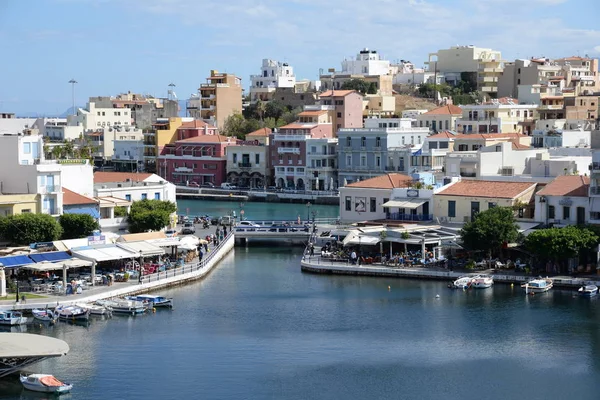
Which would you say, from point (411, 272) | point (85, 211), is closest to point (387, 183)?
point (411, 272)

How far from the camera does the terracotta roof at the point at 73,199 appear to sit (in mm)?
47062

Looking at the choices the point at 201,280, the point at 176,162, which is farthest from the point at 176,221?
the point at 176,162

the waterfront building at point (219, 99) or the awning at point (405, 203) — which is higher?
the waterfront building at point (219, 99)

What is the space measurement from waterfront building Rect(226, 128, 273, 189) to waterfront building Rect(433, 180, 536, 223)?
35.3 meters

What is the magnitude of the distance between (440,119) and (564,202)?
37.0 m

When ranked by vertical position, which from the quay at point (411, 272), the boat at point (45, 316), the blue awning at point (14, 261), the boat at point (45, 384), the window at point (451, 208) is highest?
the window at point (451, 208)

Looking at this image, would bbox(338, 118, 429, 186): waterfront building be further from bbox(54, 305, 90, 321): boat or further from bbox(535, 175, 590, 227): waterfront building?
bbox(54, 305, 90, 321): boat

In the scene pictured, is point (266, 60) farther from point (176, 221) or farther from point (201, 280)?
point (201, 280)

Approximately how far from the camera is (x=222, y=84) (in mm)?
101000

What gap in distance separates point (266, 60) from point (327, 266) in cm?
7264

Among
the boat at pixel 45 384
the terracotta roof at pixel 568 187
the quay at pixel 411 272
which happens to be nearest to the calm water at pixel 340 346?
the boat at pixel 45 384

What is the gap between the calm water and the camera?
95.0 ft

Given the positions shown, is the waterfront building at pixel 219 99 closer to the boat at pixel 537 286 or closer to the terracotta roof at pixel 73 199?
the terracotta roof at pixel 73 199

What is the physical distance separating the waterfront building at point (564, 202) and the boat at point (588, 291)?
5038 mm
